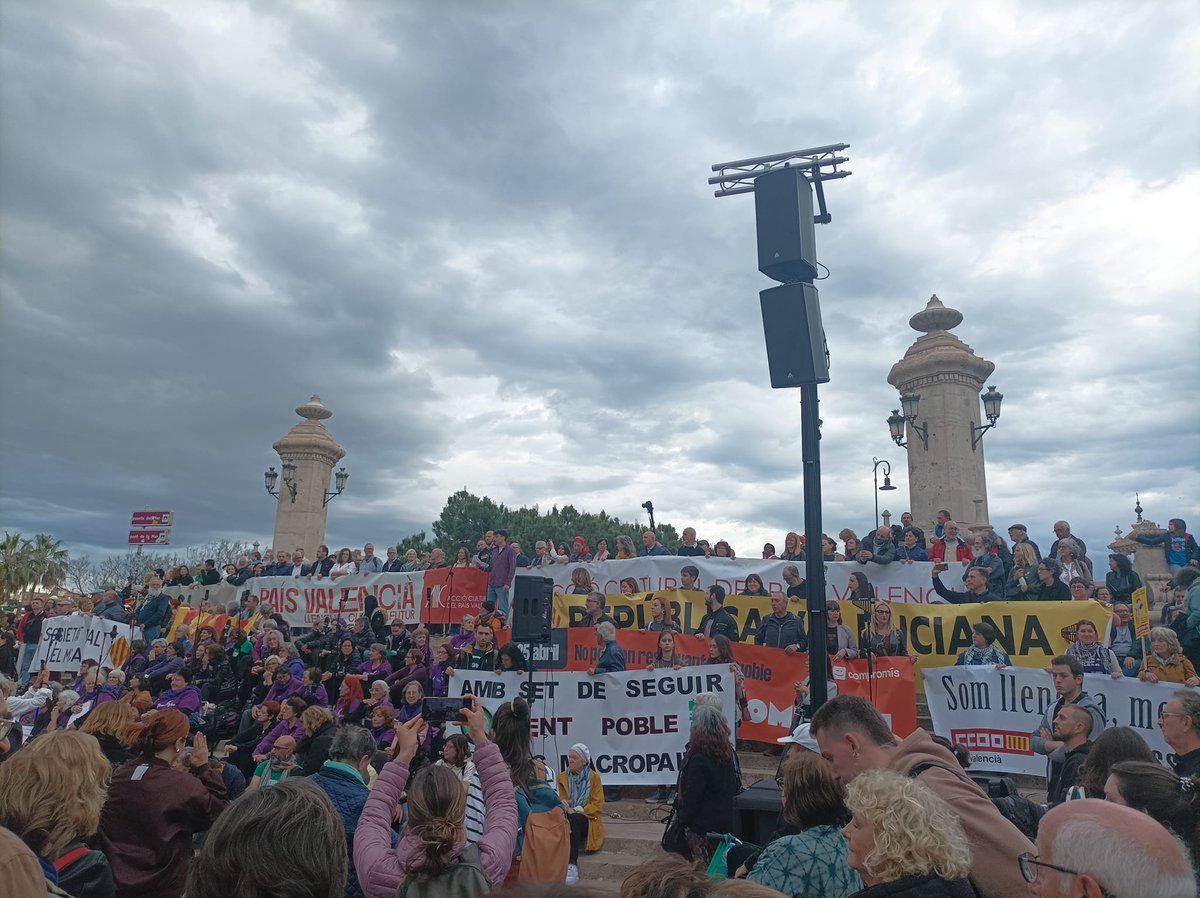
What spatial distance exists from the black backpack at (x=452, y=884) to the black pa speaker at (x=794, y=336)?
11.5ft

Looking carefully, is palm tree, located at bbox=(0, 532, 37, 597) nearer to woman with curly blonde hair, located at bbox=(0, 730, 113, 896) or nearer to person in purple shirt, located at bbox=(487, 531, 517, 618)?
person in purple shirt, located at bbox=(487, 531, 517, 618)

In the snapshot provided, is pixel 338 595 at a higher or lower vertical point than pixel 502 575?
lower

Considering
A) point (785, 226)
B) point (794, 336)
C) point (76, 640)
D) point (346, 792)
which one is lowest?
point (346, 792)

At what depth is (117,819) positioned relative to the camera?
151 inches

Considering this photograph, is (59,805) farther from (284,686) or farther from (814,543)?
(284,686)

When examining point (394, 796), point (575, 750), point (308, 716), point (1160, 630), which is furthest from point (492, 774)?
point (1160, 630)

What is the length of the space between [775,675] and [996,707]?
96.3 inches

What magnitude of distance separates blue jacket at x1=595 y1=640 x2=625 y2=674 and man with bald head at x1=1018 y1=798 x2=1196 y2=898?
26.2 feet

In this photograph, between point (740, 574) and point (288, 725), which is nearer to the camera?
point (288, 725)

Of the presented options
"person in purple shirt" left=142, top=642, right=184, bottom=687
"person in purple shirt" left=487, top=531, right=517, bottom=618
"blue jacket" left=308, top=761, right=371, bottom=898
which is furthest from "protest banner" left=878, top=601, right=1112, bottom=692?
"person in purple shirt" left=142, top=642, right=184, bottom=687

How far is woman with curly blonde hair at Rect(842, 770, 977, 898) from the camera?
7.66 ft

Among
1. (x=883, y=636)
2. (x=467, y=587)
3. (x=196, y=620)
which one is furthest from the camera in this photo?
(x=196, y=620)

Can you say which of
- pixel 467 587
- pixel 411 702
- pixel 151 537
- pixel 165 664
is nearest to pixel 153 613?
pixel 165 664

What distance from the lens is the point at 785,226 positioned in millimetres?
5441
